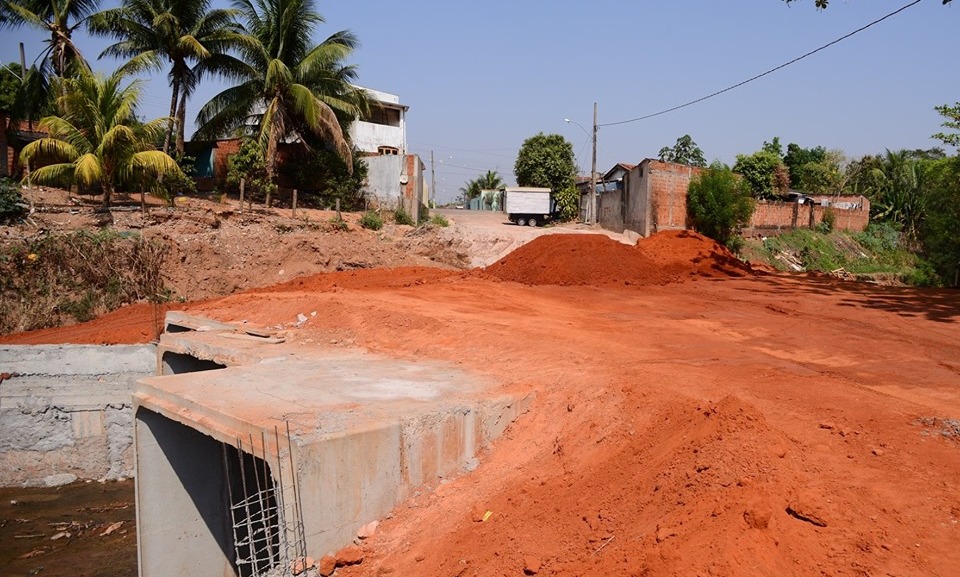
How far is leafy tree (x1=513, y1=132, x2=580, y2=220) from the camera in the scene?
35.6m

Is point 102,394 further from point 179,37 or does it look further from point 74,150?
point 179,37

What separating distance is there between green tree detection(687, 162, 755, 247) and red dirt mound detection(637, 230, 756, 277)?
5772mm

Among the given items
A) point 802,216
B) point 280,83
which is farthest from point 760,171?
point 280,83

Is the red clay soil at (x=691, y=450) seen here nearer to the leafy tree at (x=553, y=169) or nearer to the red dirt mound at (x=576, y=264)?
the red dirt mound at (x=576, y=264)

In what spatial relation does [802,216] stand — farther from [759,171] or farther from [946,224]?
[946,224]

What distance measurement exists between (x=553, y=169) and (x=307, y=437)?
109 ft

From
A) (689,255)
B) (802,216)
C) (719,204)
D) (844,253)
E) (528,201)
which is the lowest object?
(844,253)

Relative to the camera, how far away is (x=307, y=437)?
527cm

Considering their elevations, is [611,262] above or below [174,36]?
below

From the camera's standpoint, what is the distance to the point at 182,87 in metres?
25.2

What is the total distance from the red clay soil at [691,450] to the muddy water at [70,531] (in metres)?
4.08

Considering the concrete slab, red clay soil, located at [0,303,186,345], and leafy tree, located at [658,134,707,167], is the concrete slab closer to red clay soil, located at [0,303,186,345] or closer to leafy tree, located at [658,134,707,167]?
red clay soil, located at [0,303,186,345]

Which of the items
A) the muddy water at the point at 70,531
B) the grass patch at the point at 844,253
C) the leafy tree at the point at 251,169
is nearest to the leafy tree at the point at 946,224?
the grass patch at the point at 844,253

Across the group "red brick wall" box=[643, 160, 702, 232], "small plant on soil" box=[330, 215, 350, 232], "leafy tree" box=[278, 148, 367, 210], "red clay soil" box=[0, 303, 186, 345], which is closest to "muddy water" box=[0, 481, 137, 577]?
"red clay soil" box=[0, 303, 186, 345]
